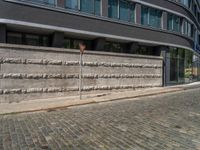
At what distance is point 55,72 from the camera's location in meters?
16.6

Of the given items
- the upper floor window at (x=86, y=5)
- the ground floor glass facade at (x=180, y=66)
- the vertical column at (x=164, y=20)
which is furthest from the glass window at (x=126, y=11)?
the ground floor glass facade at (x=180, y=66)

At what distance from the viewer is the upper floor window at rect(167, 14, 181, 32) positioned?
96.4 ft

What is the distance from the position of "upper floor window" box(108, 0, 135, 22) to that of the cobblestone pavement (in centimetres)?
1323

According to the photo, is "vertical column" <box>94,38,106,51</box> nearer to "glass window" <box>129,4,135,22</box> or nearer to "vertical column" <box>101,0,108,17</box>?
"vertical column" <box>101,0,108,17</box>

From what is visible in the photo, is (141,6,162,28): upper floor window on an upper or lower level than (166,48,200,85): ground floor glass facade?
upper

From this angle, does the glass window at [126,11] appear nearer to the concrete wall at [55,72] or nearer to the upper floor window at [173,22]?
the concrete wall at [55,72]

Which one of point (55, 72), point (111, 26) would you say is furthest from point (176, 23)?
point (55, 72)

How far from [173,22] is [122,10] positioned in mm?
8475

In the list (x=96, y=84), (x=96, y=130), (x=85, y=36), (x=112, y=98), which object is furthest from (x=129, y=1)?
(x=96, y=130)

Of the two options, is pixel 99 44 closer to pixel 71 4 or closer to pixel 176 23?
pixel 71 4

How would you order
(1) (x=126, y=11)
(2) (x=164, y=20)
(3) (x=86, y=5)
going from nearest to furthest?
(3) (x=86, y=5) < (1) (x=126, y=11) < (2) (x=164, y=20)

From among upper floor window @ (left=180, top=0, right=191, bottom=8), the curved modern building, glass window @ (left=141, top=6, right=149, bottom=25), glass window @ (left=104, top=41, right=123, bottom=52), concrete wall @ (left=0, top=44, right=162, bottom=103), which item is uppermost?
upper floor window @ (left=180, top=0, right=191, bottom=8)

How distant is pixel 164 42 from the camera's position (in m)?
28.0

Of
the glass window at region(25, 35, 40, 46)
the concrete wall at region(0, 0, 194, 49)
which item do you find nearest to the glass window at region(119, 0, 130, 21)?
the concrete wall at region(0, 0, 194, 49)
